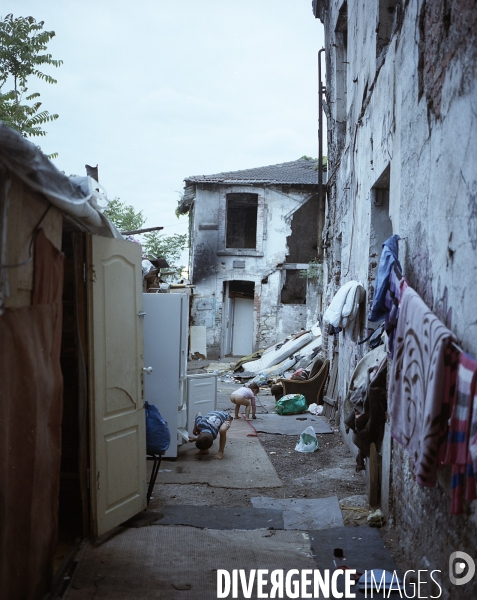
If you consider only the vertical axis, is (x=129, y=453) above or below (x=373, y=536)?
above

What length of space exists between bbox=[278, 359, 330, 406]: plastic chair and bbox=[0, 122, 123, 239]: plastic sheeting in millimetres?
8023

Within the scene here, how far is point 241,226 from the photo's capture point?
23.3 m

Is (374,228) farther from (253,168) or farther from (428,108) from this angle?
(253,168)

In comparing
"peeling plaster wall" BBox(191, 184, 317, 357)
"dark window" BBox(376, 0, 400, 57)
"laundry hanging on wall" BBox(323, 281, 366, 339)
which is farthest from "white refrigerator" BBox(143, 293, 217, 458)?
"peeling plaster wall" BBox(191, 184, 317, 357)

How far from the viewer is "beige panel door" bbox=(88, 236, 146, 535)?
4.98 m

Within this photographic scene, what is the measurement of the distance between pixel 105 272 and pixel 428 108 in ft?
9.55

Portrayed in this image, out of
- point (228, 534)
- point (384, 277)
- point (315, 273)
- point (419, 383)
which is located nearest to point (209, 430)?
point (228, 534)

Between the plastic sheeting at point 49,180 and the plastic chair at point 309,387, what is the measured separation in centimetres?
802

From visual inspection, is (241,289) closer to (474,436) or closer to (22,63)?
(22,63)

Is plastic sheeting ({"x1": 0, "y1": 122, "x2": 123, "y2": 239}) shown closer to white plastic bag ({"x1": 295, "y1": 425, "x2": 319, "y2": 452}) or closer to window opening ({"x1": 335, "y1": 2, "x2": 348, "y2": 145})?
white plastic bag ({"x1": 295, "y1": 425, "x2": 319, "y2": 452})

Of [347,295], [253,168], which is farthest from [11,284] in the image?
[253,168]

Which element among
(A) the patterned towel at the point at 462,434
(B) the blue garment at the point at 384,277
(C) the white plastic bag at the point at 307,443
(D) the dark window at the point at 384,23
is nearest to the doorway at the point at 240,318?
(C) the white plastic bag at the point at 307,443

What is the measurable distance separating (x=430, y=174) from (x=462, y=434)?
206cm

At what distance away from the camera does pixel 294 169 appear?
23672mm
